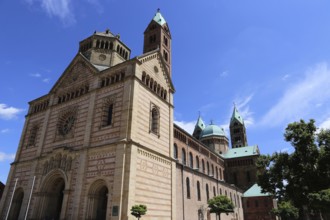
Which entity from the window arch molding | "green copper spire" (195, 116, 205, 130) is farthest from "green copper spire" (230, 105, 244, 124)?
the window arch molding

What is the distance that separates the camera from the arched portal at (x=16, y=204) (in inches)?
1065

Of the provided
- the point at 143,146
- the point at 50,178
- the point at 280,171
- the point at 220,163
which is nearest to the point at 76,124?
the point at 50,178

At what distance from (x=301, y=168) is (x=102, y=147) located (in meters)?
20.0

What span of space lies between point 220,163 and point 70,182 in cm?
4317

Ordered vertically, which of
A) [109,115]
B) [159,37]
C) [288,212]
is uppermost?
[159,37]

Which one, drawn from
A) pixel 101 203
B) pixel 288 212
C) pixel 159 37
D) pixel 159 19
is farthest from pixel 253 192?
pixel 101 203

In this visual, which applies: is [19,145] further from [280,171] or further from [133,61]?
[280,171]

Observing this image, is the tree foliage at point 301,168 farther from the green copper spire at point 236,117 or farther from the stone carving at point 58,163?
the green copper spire at point 236,117

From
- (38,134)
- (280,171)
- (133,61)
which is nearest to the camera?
(133,61)

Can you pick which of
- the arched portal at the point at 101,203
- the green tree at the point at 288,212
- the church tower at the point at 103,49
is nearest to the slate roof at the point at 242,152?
the green tree at the point at 288,212

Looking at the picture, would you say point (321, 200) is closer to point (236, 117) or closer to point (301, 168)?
point (301, 168)

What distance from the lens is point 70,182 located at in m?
23.2

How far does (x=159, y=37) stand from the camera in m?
45.9

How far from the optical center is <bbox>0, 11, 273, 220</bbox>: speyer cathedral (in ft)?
70.6
